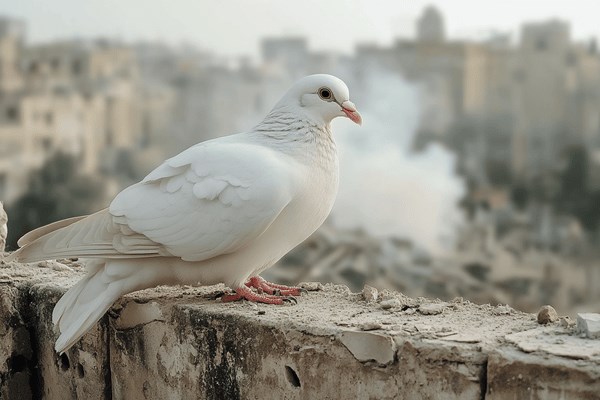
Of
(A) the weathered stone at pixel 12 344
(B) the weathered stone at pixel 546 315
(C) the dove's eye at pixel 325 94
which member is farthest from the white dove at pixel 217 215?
(B) the weathered stone at pixel 546 315

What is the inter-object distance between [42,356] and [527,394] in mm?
2185

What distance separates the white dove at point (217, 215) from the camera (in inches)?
124

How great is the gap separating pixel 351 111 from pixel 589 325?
1.18 m

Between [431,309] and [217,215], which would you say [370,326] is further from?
[217,215]

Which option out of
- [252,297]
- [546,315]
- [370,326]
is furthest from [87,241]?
[546,315]

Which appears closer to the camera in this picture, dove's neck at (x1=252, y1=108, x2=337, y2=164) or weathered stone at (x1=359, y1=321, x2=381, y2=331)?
weathered stone at (x1=359, y1=321, x2=381, y2=331)

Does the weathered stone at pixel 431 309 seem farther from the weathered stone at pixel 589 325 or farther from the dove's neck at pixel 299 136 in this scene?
the dove's neck at pixel 299 136

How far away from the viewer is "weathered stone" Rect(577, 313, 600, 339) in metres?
2.74

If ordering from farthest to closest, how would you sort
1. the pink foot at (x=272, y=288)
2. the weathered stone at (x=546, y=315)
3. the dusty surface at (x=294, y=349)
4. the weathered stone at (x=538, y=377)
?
the pink foot at (x=272, y=288) < the weathered stone at (x=546, y=315) < the dusty surface at (x=294, y=349) < the weathered stone at (x=538, y=377)

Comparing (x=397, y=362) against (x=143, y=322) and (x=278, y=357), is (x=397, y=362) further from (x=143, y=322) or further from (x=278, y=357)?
(x=143, y=322)

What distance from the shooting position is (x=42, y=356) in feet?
12.6

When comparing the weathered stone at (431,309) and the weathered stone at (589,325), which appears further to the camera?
the weathered stone at (431,309)

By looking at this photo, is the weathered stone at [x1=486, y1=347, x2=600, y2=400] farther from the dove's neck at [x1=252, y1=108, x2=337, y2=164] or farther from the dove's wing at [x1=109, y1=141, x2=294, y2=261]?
the dove's neck at [x1=252, y1=108, x2=337, y2=164]

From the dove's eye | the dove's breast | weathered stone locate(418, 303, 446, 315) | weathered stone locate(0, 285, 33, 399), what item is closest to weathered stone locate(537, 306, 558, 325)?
weathered stone locate(418, 303, 446, 315)
